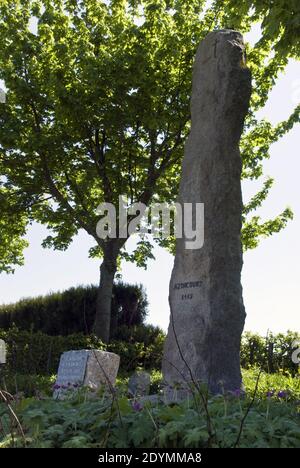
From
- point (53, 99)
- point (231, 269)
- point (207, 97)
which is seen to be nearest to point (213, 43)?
point (207, 97)

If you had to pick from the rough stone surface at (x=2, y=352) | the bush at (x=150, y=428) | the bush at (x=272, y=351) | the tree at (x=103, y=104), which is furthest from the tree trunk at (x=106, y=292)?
the bush at (x=150, y=428)

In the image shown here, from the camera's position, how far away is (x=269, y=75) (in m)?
20.4

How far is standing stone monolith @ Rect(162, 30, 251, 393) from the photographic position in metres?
9.18

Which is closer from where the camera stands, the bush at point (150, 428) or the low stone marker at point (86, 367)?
the bush at point (150, 428)

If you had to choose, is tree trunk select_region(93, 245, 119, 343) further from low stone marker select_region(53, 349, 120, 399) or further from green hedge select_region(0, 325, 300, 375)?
low stone marker select_region(53, 349, 120, 399)

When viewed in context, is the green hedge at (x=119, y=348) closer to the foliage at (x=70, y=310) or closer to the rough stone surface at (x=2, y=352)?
the rough stone surface at (x=2, y=352)

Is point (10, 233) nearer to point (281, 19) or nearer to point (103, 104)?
point (103, 104)

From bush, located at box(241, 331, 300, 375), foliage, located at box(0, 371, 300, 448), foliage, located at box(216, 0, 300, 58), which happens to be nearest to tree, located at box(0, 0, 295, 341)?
bush, located at box(241, 331, 300, 375)

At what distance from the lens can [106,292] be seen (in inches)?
764

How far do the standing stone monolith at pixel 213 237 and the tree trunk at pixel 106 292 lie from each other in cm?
923

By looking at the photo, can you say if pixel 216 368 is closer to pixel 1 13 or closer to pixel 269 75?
pixel 269 75

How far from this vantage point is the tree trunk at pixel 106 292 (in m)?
19.2

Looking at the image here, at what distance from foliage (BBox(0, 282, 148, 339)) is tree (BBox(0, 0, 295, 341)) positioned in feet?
6.25

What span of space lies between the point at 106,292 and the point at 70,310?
361 centimetres
